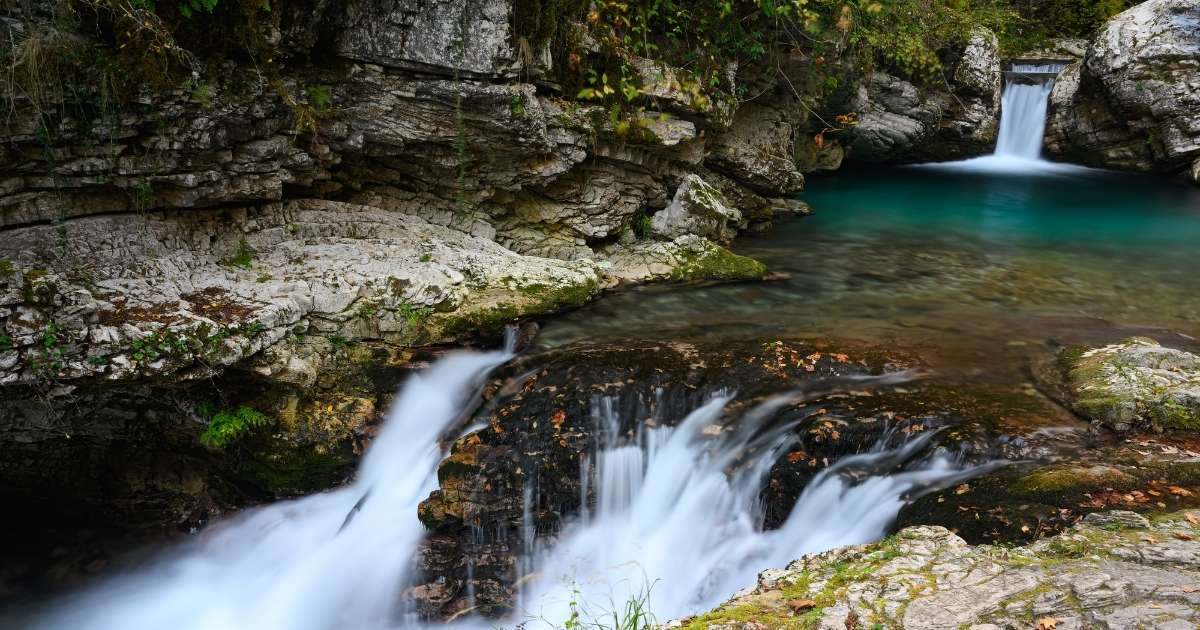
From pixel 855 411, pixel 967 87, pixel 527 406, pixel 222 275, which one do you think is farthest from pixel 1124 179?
pixel 222 275

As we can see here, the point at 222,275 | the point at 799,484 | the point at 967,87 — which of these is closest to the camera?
the point at 799,484

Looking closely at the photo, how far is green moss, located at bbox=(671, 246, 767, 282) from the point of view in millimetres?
8211

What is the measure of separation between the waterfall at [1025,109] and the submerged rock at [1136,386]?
10986 mm

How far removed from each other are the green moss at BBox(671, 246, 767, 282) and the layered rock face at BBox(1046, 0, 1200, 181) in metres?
9.75

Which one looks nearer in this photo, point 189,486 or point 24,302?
point 24,302

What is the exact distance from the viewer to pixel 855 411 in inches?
200

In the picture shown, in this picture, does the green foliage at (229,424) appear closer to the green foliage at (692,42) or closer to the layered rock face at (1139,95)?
the green foliage at (692,42)

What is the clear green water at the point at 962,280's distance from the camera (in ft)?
21.7

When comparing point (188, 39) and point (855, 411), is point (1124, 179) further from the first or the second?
point (188, 39)

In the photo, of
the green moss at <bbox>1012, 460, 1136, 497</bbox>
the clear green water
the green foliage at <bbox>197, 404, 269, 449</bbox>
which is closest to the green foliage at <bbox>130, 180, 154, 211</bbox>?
the green foliage at <bbox>197, 404, 269, 449</bbox>

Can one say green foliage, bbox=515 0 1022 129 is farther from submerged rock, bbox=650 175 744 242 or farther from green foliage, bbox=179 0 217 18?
green foliage, bbox=179 0 217 18

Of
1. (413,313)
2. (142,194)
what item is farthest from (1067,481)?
(142,194)

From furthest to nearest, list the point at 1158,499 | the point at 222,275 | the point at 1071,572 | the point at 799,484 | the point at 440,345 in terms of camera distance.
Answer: the point at 440,345
the point at 222,275
the point at 799,484
the point at 1158,499
the point at 1071,572

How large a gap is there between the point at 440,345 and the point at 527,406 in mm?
1282
